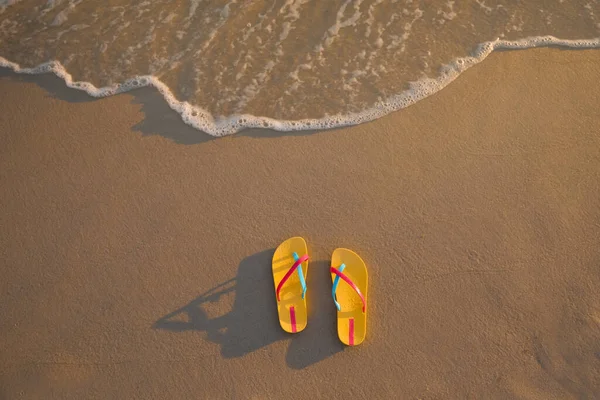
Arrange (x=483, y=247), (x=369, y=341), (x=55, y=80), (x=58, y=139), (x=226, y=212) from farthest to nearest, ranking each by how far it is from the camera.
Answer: (x=55, y=80) → (x=58, y=139) → (x=226, y=212) → (x=483, y=247) → (x=369, y=341)

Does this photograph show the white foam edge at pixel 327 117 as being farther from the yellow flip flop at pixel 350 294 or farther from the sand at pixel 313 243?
the yellow flip flop at pixel 350 294

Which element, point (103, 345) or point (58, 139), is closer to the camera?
point (103, 345)

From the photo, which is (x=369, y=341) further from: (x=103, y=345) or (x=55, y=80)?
(x=55, y=80)

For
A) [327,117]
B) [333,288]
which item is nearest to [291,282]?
[333,288]

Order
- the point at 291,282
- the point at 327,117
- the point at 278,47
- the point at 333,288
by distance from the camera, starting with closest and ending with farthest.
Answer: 1. the point at 333,288
2. the point at 291,282
3. the point at 327,117
4. the point at 278,47

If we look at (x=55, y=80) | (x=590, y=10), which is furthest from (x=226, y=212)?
(x=590, y=10)

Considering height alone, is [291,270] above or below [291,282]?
above

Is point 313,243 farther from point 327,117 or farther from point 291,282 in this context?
point 327,117
